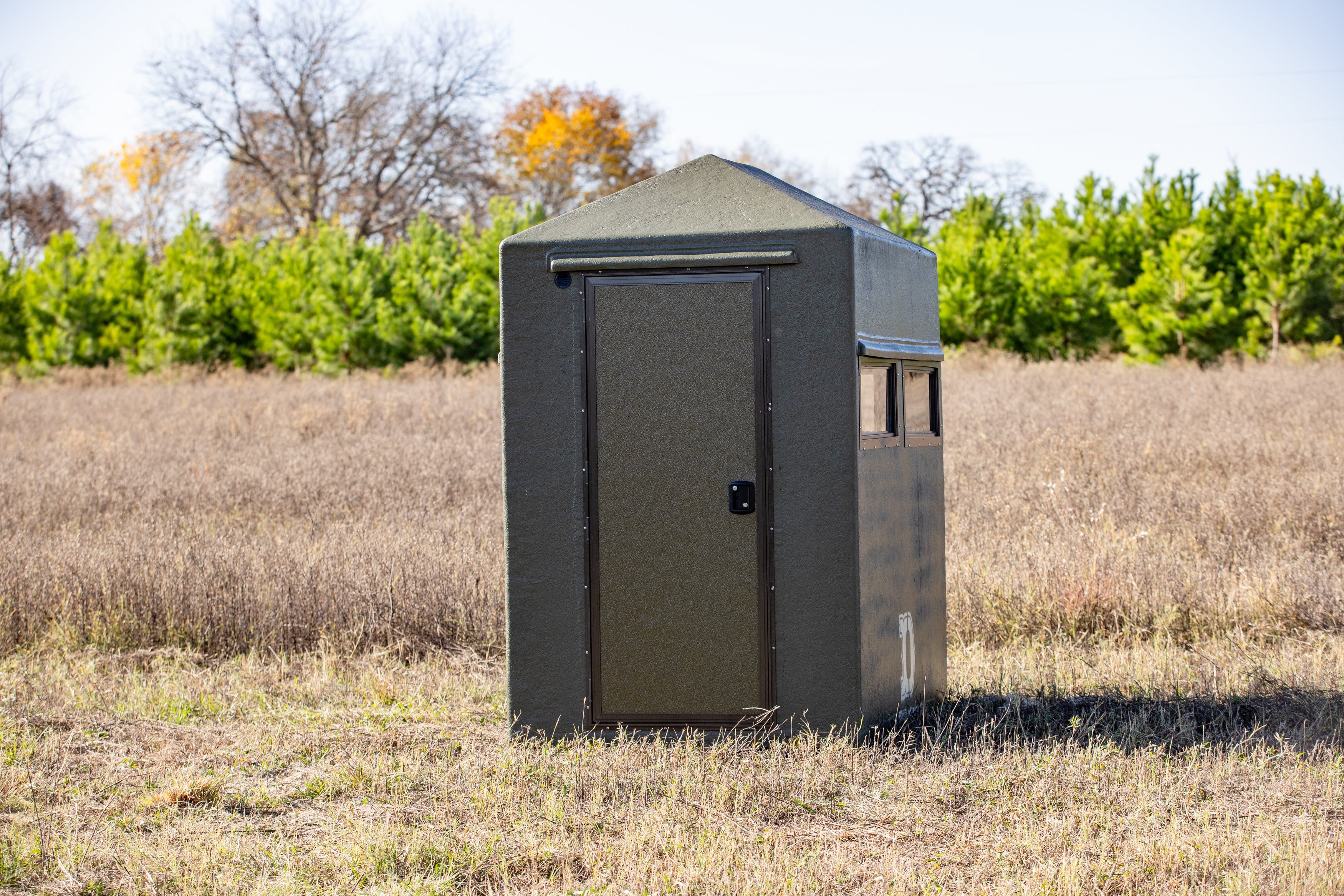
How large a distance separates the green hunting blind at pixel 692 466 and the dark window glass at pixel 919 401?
1.61 ft

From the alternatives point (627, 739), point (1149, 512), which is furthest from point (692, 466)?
point (1149, 512)

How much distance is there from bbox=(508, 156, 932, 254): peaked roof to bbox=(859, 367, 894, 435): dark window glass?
0.53 m

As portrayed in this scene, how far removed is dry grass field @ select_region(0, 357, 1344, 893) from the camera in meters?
3.47

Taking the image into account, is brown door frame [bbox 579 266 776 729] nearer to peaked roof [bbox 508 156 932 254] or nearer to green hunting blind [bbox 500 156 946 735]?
green hunting blind [bbox 500 156 946 735]

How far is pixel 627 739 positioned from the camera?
14.2ft

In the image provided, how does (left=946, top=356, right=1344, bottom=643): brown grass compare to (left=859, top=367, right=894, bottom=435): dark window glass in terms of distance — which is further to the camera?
(left=946, top=356, right=1344, bottom=643): brown grass

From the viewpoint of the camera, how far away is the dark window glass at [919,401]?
486 cm

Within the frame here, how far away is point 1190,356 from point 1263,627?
1921 centimetres

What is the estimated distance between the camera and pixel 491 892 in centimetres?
329

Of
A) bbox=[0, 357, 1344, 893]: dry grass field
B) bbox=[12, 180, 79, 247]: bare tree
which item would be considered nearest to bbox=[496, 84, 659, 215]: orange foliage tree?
bbox=[12, 180, 79, 247]: bare tree

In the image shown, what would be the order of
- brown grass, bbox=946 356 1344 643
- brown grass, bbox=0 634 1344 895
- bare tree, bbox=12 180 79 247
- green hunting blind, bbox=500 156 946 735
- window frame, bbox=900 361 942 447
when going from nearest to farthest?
brown grass, bbox=0 634 1344 895
green hunting blind, bbox=500 156 946 735
window frame, bbox=900 361 942 447
brown grass, bbox=946 356 1344 643
bare tree, bbox=12 180 79 247

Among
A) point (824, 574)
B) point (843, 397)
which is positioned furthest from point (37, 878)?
point (843, 397)

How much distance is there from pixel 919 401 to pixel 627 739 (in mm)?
1916

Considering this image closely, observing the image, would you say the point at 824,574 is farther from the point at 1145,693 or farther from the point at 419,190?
the point at 419,190
